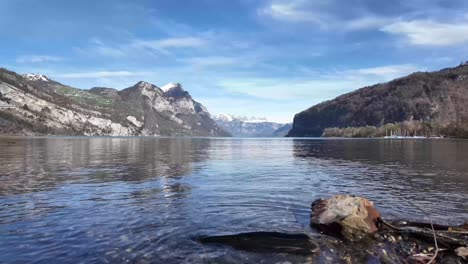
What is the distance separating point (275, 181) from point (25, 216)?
90.7 ft

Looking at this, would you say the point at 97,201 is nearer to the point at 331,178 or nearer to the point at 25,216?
the point at 25,216

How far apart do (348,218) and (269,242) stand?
204 inches

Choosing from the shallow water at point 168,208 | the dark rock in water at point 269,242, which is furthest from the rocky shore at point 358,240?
the shallow water at point 168,208

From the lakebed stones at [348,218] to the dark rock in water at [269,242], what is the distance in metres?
2.22

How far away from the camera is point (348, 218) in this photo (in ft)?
71.1

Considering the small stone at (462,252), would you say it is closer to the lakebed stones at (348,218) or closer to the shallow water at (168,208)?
the lakebed stones at (348,218)

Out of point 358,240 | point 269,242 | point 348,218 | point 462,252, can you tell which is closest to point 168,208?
point 269,242

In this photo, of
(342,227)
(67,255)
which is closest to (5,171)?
(67,255)

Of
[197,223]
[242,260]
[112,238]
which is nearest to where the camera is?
[242,260]

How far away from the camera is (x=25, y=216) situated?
81.2 ft

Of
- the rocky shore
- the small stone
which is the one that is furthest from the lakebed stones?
the small stone

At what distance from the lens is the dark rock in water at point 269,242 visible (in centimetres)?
1873

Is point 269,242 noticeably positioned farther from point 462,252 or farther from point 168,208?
point 168,208

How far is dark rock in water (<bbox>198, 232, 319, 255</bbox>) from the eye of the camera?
1873 centimetres
